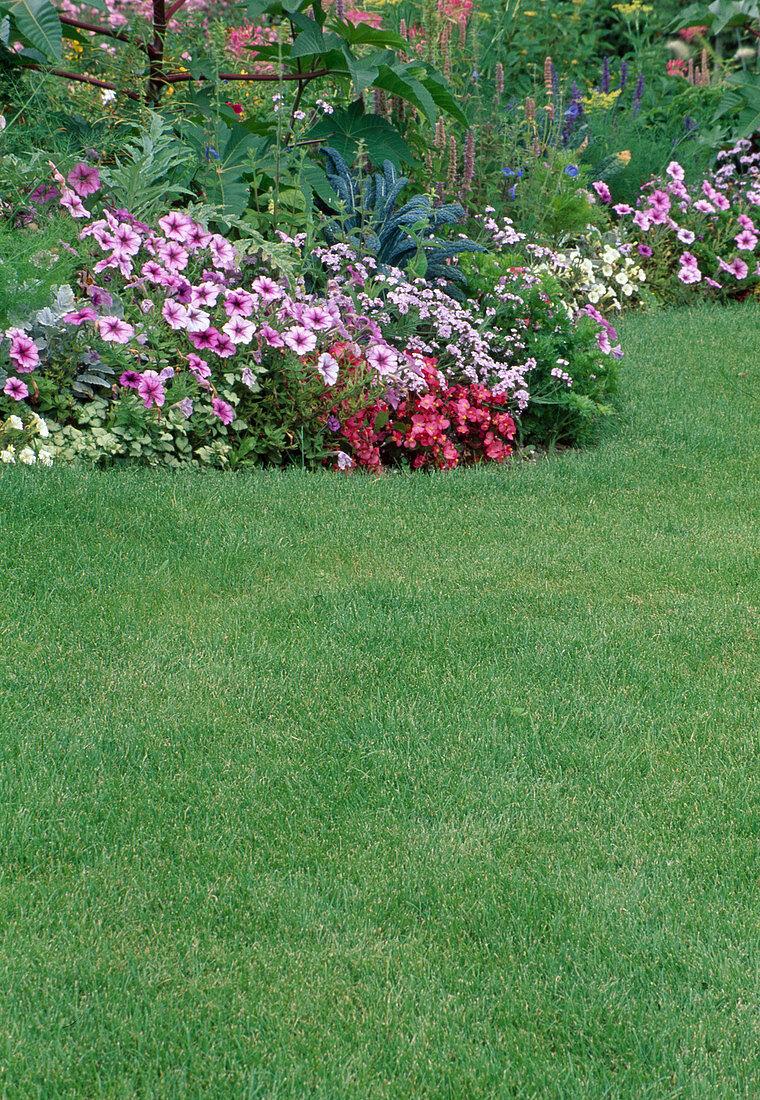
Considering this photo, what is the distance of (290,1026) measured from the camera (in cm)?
211

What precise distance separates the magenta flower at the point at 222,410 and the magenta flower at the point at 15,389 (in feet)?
2.76

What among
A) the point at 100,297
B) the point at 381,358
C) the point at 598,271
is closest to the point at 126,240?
the point at 100,297

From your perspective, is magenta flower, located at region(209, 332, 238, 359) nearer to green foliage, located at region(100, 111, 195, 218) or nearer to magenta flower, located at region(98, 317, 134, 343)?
magenta flower, located at region(98, 317, 134, 343)

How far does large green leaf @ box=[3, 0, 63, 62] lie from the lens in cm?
472

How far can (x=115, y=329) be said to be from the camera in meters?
4.75

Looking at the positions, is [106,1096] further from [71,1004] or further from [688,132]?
[688,132]

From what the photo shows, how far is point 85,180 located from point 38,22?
78cm

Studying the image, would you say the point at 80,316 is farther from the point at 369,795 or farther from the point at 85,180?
the point at 369,795

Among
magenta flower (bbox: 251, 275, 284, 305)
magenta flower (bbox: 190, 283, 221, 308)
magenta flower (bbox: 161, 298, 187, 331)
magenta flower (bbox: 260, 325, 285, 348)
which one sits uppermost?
magenta flower (bbox: 251, 275, 284, 305)

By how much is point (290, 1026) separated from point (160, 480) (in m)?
2.84

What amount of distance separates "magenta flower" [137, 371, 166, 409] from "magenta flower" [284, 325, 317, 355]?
70 centimetres

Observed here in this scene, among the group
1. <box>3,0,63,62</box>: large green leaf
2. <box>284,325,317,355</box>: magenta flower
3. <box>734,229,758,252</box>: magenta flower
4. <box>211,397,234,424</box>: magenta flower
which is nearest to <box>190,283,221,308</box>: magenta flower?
<box>284,325,317,355</box>: magenta flower

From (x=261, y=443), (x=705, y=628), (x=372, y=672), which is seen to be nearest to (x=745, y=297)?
(x=261, y=443)

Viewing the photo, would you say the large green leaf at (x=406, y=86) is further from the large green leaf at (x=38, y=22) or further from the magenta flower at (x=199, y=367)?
the magenta flower at (x=199, y=367)
